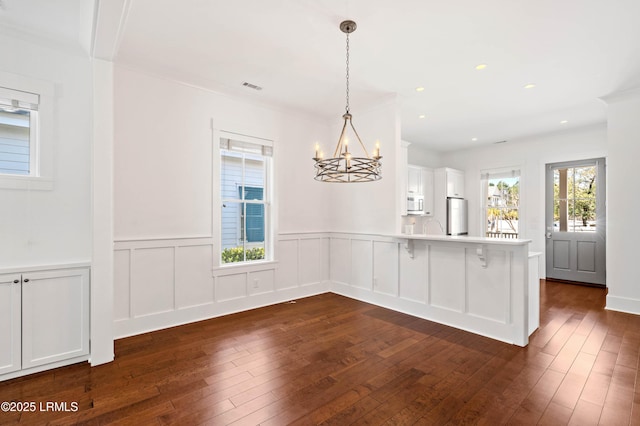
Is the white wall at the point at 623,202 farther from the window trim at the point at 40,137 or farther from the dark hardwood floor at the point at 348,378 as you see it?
the window trim at the point at 40,137

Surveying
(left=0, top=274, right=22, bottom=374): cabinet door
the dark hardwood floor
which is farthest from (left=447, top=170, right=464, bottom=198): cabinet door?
(left=0, top=274, right=22, bottom=374): cabinet door

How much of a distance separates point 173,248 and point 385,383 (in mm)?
2795

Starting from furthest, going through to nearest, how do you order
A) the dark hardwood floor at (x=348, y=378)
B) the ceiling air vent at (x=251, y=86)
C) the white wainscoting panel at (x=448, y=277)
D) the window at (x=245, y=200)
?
1. the window at (x=245, y=200)
2. the ceiling air vent at (x=251, y=86)
3. the white wainscoting panel at (x=448, y=277)
4. the dark hardwood floor at (x=348, y=378)

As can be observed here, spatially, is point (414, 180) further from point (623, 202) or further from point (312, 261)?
point (623, 202)

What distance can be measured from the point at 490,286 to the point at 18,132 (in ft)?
16.3

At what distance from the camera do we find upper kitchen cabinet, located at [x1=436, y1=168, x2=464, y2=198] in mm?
7156

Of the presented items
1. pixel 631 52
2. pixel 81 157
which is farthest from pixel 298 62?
pixel 631 52

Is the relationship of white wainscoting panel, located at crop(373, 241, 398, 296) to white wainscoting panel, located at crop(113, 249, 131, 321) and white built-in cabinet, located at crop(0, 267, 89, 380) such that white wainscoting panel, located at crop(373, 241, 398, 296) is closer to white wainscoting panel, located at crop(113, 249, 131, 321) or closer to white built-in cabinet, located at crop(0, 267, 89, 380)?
white wainscoting panel, located at crop(113, 249, 131, 321)

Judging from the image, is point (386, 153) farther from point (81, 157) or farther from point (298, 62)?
point (81, 157)

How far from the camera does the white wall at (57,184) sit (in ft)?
9.05

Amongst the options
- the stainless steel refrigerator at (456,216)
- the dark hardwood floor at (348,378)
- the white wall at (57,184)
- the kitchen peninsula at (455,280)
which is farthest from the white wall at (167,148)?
the stainless steel refrigerator at (456,216)

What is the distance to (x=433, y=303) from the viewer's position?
396 centimetres

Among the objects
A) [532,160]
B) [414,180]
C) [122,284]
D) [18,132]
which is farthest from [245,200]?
[532,160]

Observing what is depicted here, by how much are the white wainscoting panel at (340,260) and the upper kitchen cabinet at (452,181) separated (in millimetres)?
3325
